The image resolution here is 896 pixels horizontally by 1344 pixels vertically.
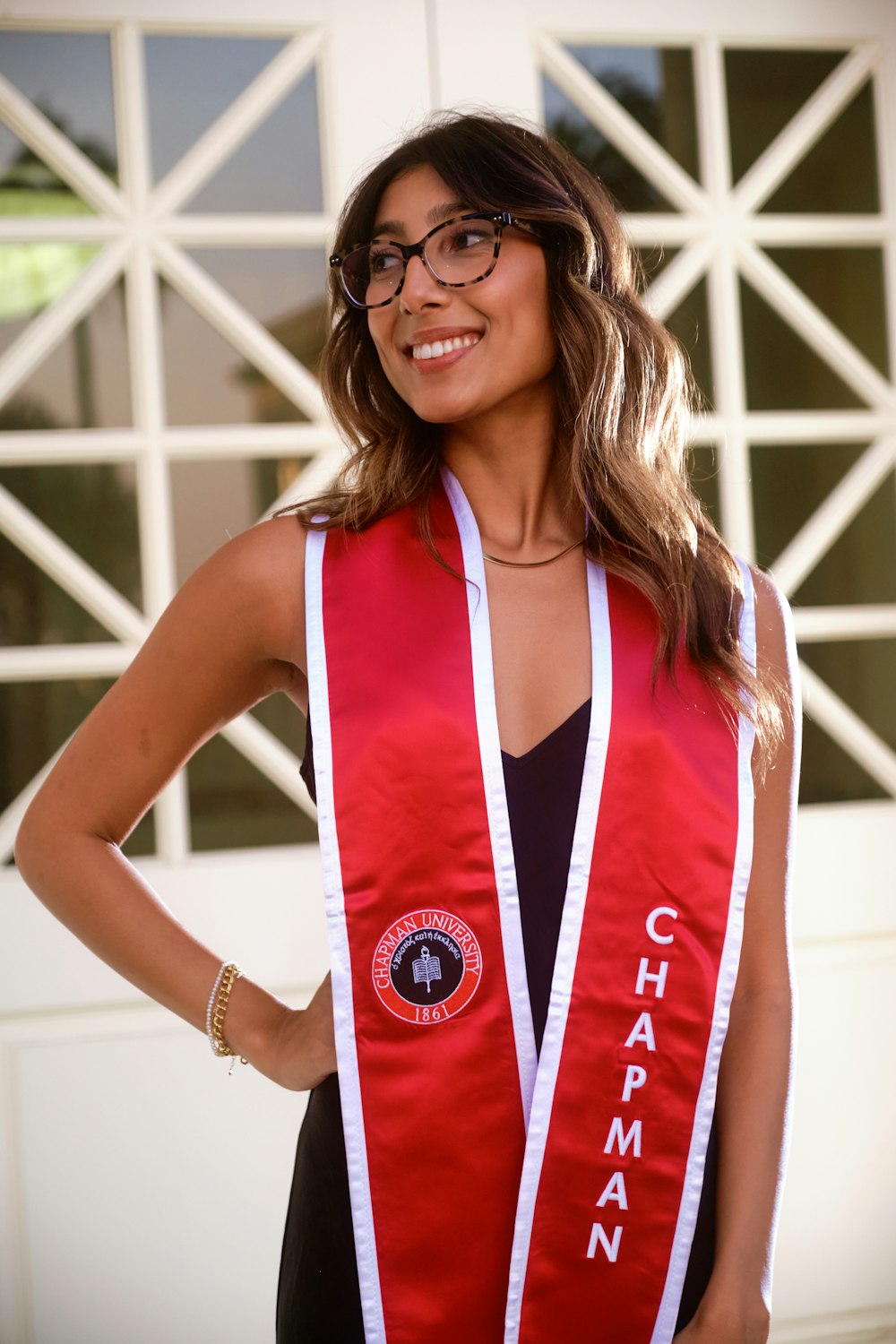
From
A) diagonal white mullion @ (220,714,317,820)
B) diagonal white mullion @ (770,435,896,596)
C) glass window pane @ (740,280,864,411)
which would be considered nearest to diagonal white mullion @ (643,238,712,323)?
glass window pane @ (740,280,864,411)

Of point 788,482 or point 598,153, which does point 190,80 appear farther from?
point 788,482

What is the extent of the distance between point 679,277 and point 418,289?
5.13 feet

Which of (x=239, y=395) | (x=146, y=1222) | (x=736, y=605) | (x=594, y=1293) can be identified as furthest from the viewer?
(x=239, y=395)

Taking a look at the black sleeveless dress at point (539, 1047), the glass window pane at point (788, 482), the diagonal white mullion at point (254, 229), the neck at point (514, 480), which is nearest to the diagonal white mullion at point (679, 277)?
the glass window pane at point (788, 482)

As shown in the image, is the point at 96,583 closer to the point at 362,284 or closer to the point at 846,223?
the point at 362,284

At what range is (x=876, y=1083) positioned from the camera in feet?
8.61

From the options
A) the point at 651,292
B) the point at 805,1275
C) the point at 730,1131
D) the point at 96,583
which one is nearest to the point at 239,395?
the point at 96,583

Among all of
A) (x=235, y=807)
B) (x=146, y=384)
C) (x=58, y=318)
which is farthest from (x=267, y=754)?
(x=58, y=318)

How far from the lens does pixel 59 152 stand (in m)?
2.39

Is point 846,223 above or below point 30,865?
above

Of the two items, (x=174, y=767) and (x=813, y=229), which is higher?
(x=813, y=229)

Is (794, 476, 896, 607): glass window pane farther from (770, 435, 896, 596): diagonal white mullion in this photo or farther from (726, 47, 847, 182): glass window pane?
(726, 47, 847, 182): glass window pane

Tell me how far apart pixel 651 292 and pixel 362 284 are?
4.86 ft

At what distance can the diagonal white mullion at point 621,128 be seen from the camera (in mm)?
2559
